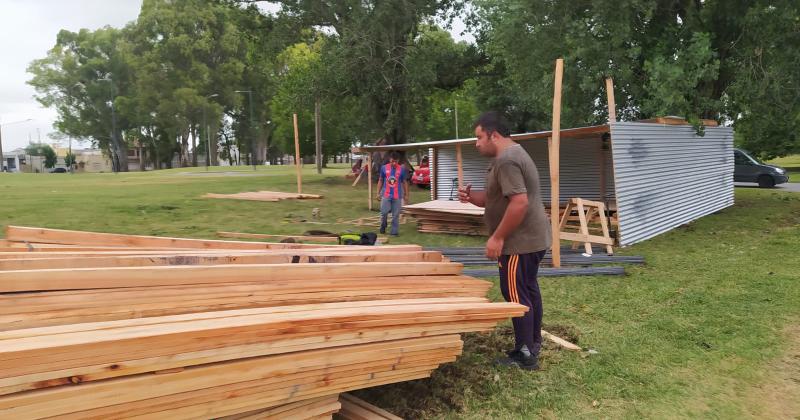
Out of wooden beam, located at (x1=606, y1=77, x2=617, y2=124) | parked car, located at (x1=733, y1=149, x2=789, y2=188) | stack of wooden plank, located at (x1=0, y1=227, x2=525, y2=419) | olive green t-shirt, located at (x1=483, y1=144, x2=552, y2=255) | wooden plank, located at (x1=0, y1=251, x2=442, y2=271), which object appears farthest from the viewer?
parked car, located at (x1=733, y1=149, x2=789, y2=188)

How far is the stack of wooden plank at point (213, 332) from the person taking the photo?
2.24 m

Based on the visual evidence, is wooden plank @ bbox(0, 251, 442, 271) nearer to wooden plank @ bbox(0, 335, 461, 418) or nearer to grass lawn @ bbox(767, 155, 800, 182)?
wooden plank @ bbox(0, 335, 461, 418)

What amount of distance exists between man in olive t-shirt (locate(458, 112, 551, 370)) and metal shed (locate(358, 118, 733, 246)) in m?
3.17

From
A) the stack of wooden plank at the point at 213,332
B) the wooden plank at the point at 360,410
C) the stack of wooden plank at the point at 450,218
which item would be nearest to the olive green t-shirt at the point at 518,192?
the stack of wooden plank at the point at 213,332

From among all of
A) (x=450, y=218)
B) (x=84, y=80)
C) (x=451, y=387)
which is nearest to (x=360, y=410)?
(x=451, y=387)

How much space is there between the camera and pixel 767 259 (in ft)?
25.5

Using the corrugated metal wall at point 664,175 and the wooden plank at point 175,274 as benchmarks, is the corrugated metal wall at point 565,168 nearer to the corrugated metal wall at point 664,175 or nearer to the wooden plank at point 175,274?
the corrugated metal wall at point 664,175

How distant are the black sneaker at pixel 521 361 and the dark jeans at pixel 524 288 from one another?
4 cm

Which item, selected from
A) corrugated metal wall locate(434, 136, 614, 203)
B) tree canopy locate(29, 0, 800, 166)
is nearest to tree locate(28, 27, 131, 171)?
tree canopy locate(29, 0, 800, 166)

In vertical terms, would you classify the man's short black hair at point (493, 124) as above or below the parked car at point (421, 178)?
above

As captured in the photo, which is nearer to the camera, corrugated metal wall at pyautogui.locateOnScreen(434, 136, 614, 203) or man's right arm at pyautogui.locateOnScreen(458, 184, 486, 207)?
man's right arm at pyautogui.locateOnScreen(458, 184, 486, 207)

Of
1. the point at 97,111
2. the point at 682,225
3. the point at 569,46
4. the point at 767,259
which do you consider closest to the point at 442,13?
the point at 569,46

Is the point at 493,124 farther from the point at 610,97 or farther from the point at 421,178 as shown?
the point at 421,178

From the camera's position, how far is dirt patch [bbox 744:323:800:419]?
3271 millimetres
